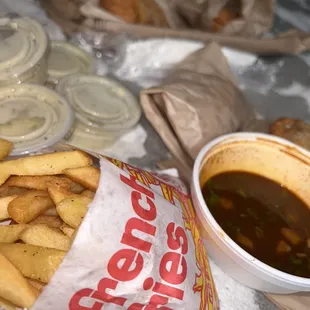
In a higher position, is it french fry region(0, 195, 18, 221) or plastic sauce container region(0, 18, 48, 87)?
french fry region(0, 195, 18, 221)

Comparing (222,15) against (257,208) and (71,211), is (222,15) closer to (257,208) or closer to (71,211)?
(257,208)

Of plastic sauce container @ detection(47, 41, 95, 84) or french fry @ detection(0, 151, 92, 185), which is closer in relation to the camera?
french fry @ detection(0, 151, 92, 185)

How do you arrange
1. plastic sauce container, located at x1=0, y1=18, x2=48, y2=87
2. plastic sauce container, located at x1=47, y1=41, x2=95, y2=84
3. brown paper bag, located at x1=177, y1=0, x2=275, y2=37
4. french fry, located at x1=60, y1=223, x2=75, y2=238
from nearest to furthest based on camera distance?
1. french fry, located at x1=60, y1=223, x2=75, y2=238
2. plastic sauce container, located at x1=0, y1=18, x2=48, y2=87
3. plastic sauce container, located at x1=47, y1=41, x2=95, y2=84
4. brown paper bag, located at x1=177, y1=0, x2=275, y2=37

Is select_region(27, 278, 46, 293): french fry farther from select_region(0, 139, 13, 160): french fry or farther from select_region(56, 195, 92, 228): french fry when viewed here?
select_region(0, 139, 13, 160): french fry

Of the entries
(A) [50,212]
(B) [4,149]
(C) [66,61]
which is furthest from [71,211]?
(C) [66,61]

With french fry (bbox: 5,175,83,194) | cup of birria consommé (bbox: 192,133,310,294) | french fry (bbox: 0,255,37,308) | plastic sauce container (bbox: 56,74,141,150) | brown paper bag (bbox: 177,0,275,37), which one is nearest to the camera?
french fry (bbox: 0,255,37,308)

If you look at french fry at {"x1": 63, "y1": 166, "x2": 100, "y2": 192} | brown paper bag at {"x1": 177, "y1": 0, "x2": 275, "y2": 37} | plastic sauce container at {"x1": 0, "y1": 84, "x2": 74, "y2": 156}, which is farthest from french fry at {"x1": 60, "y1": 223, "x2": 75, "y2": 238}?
brown paper bag at {"x1": 177, "y1": 0, "x2": 275, "y2": 37}

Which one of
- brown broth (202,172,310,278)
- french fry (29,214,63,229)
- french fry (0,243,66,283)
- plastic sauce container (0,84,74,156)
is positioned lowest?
brown broth (202,172,310,278)

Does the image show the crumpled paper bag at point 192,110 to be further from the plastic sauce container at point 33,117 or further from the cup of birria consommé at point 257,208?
the plastic sauce container at point 33,117
